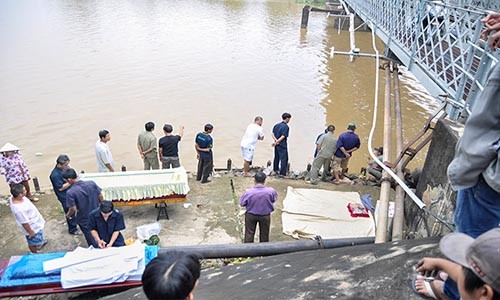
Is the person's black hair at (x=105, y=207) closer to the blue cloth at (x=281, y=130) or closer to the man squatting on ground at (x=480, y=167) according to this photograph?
the man squatting on ground at (x=480, y=167)

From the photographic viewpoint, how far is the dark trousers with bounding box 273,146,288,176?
8.32 meters

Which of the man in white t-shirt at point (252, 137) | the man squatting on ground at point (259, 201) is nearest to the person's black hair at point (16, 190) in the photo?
the man squatting on ground at point (259, 201)

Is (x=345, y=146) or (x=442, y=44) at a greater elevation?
(x=442, y=44)

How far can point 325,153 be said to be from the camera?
7953 mm

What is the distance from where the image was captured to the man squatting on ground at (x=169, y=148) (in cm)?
749

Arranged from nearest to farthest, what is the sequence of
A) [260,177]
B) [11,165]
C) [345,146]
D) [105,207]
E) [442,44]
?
[105,207]
[260,177]
[11,165]
[442,44]
[345,146]

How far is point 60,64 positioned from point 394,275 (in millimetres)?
18591

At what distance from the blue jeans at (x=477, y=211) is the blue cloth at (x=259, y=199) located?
10.1 feet

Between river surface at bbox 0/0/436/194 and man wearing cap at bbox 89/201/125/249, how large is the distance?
5.22 m

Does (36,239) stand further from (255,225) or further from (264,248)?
(264,248)

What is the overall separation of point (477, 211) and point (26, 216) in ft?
18.0

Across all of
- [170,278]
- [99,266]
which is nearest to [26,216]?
[99,266]

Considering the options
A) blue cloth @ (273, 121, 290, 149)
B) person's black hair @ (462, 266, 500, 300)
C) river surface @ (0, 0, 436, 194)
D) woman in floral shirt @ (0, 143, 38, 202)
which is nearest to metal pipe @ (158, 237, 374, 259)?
person's black hair @ (462, 266, 500, 300)

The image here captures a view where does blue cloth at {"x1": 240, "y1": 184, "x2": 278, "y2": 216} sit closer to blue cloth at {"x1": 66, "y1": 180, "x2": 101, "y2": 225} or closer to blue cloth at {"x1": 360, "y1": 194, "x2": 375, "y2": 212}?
blue cloth at {"x1": 66, "y1": 180, "x2": 101, "y2": 225}
